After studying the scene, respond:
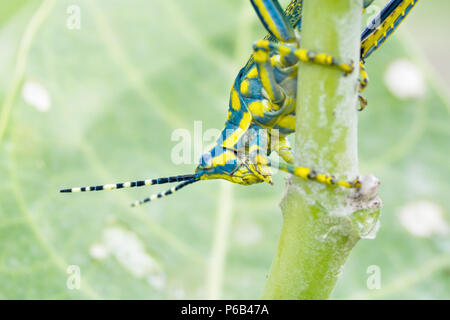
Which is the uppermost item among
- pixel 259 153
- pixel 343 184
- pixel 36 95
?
pixel 36 95

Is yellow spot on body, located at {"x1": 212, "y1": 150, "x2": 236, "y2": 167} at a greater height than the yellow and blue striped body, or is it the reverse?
the yellow and blue striped body

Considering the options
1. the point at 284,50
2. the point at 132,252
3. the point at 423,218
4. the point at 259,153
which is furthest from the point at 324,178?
the point at 423,218

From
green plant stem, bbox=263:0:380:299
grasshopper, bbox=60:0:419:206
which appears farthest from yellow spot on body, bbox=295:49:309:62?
grasshopper, bbox=60:0:419:206

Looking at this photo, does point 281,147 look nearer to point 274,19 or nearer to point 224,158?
point 224,158

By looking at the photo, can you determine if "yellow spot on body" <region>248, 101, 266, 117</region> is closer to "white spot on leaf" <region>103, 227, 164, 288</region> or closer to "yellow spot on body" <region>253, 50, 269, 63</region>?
"yellow spot on body" <region>253, 50, 269, 63</region>

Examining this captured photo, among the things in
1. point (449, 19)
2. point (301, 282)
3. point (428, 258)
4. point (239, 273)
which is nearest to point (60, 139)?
point (239, 273)

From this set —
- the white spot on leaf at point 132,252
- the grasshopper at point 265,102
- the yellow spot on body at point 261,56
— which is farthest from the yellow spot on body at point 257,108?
the white spot on leaf at point 132,252
